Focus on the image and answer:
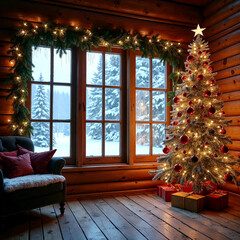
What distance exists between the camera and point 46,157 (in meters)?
3.01

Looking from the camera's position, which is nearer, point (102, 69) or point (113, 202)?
point (113, 202)

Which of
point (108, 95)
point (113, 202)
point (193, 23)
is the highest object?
point (193, 23)

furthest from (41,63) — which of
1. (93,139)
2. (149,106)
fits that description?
(149,106)

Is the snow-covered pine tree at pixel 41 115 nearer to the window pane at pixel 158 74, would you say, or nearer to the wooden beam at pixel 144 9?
the wooden beam at pixel 144 9

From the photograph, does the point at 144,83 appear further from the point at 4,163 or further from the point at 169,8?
the point at 4,163

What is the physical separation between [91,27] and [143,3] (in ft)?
3.14

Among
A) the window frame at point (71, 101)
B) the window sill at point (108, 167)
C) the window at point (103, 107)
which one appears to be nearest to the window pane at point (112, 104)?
the window at point (103, 107)

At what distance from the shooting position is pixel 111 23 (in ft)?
12.8

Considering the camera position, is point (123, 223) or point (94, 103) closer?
point (123, 223)

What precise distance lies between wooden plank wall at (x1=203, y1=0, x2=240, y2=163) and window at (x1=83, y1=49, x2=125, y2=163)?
1.61 meters

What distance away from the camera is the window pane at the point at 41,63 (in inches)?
146

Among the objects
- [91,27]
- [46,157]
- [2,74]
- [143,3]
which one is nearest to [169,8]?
[143,3]

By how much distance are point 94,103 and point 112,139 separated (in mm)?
643

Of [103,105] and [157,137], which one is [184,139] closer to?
[157,137]
